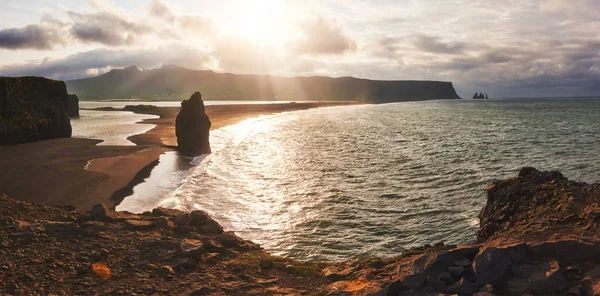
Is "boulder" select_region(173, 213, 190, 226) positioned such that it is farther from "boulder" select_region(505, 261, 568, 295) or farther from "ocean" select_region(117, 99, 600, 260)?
"boulder" select_region(505, 261, 568, 295)

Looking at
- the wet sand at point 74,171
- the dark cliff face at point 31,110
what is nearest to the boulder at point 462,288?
the wet sand at point 74,171

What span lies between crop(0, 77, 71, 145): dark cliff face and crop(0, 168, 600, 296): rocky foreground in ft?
102

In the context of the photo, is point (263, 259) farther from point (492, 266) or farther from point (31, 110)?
point (31, 110)

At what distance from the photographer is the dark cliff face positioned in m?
36.5

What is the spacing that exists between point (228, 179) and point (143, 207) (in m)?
8.01

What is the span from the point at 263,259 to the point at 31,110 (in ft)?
138

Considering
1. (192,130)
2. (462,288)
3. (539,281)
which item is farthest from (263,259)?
(192,130)

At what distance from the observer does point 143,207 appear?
59.3ft

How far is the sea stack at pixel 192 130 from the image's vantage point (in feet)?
116

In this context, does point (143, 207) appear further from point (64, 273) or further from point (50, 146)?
point (50, 146)

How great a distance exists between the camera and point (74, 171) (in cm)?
2359

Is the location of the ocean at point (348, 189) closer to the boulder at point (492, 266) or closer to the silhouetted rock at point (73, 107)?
the boulder at point (492, 266)

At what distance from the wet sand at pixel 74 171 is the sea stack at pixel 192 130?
2388mm

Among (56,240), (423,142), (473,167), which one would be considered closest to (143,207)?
(56,240)
